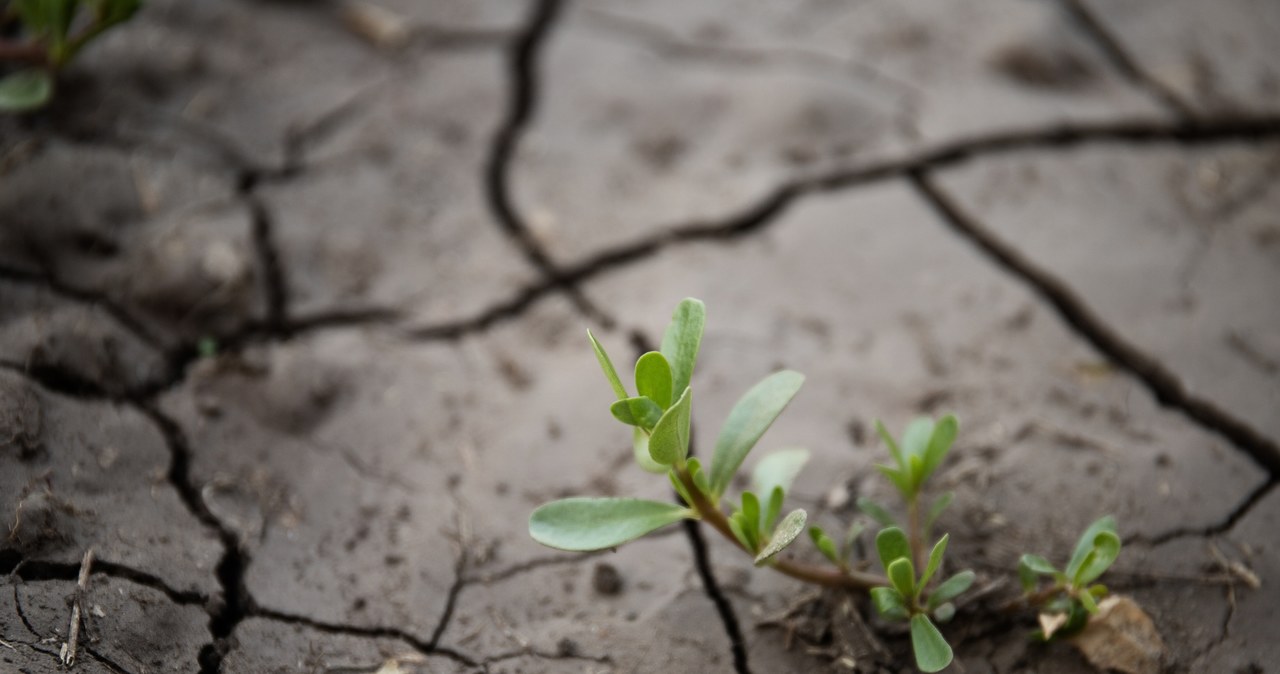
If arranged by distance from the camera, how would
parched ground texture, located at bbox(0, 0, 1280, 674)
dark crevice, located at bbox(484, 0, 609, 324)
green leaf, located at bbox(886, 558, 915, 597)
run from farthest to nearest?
dark crevice, located at bbox(484, 0, 609, 324), parched ground texture, located at bbox(0, 0, 1280, 674), green leaf, located at bbox(886, 558, 915, 597)

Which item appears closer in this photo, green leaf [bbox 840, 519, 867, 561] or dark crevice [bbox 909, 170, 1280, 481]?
green leaf [bbox 840, 519, 867, 561]

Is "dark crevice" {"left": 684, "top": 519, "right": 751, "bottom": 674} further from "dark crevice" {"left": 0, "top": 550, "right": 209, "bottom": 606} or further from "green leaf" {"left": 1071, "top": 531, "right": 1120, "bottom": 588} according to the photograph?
"dark crevice" {"left": 0, "top": 550, "right": 209, "bottom": 606}

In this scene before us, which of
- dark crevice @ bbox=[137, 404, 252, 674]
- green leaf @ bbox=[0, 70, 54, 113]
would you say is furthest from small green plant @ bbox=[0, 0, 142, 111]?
dark crevice @ bbox=[137, 404, 252, 674]

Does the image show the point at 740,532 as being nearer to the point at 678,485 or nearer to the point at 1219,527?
the point at 678,485

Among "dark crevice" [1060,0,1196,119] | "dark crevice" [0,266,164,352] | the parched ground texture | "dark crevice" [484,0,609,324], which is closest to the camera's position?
the parched ground texture

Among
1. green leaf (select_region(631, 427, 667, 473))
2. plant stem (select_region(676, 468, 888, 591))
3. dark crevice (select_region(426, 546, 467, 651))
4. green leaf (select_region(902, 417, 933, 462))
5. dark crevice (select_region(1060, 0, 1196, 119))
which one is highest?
dark crevice (select_region(1060, 0, 1196, 119))

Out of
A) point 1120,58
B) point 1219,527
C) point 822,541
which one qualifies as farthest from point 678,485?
point 1120,58

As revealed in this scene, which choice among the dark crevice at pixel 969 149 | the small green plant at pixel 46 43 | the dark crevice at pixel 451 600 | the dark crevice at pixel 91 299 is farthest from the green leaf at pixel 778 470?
the small green plant at pixel 46 43
